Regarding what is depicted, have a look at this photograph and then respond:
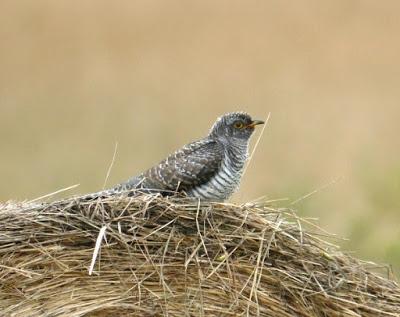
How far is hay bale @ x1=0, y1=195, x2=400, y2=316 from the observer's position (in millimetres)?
5113

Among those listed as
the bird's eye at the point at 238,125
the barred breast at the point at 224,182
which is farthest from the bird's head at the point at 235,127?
the barred breast at the point at 224,182

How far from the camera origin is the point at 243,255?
5.23 m

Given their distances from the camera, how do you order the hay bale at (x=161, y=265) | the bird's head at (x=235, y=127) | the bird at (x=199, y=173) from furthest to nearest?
the bird's head at (x=235, y=127) → the bird at (x=199, y=173) → the hay bale at (x=161, y=265)

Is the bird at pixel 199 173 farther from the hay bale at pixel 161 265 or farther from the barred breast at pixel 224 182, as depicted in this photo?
the hay bale at pixel 161 265

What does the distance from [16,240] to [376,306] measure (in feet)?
4.84

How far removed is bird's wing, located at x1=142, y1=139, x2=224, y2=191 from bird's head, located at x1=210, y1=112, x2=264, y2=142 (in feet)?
0.62

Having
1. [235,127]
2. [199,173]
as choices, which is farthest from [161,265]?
[235,127]

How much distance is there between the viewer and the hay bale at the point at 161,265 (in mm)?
5113

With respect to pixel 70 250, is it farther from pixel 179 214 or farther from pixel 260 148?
pixel 260 148

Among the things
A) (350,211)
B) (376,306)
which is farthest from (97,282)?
(350,211)

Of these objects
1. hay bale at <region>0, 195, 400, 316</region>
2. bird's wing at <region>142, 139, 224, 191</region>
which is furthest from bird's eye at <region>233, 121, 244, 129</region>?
hay bale at <region>0, 195, 400, 316</region>

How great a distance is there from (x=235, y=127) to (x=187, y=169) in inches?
18.9

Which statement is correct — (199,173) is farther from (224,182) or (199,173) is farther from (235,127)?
(235,127)

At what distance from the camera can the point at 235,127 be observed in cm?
632
